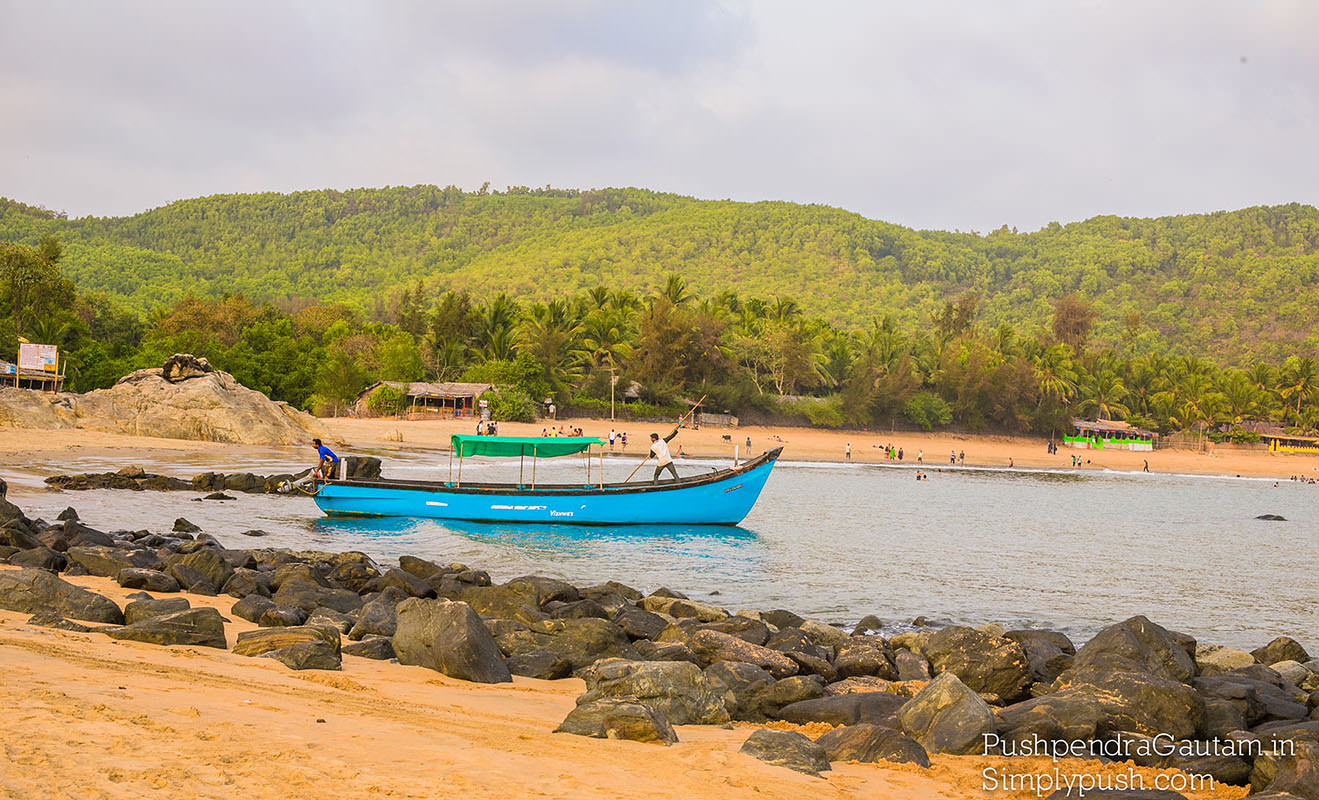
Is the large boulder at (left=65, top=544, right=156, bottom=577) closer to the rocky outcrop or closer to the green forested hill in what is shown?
the rocky outcrop

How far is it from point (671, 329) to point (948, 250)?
345 feet

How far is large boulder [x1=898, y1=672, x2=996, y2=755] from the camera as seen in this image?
6.38 m

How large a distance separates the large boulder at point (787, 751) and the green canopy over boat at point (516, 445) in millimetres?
14570

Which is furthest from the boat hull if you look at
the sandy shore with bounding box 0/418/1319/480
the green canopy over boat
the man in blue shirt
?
the sandy shore with bounding box 0/418/1319/480

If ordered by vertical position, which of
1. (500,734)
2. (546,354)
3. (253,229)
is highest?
(253,229)

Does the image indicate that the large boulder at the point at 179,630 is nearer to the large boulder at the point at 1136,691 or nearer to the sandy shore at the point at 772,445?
the large boulder at the point at 1136,691

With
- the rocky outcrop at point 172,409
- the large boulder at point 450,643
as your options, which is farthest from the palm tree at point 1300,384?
the large boulder at point 450,643

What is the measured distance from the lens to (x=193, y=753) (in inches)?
168

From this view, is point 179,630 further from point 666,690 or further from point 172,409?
point 172,409

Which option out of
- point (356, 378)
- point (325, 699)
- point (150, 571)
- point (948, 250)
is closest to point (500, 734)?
point (325, 699)

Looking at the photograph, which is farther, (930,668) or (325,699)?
(930,668)

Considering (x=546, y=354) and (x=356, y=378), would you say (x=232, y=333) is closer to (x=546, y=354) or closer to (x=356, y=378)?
(x=356, y=378)

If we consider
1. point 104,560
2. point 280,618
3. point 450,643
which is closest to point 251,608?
point 280,618

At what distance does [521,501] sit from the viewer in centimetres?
2180
